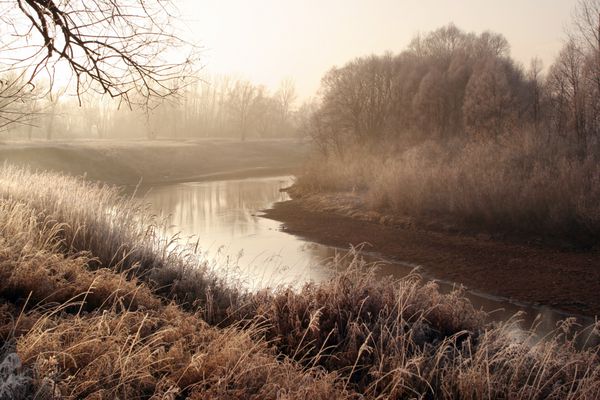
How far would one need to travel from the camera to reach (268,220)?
19.9m

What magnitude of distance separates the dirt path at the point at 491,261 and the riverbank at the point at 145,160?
19.4 metres

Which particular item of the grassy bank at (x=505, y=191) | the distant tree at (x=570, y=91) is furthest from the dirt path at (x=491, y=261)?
the distant tree at (x=570, y=91)

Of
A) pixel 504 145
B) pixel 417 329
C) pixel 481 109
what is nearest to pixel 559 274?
pixel 417 329

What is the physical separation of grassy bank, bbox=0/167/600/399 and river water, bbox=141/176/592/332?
1356mm

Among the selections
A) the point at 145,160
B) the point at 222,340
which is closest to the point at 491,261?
the point at 222,340

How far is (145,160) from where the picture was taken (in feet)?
136

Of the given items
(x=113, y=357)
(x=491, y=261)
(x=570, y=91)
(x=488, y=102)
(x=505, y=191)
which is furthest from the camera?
(x=488, y=102)

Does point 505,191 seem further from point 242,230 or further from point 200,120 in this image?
point 200,120

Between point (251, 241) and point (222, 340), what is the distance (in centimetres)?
1130

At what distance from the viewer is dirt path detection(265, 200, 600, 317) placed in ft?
33.1

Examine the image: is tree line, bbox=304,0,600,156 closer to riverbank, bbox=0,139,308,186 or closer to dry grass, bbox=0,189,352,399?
riverbank, bbox=0,139,308,186

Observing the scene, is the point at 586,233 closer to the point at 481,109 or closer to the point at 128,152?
the point at 481,109

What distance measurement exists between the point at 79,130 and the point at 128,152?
46.9 metres

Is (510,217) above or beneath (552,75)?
beneath
